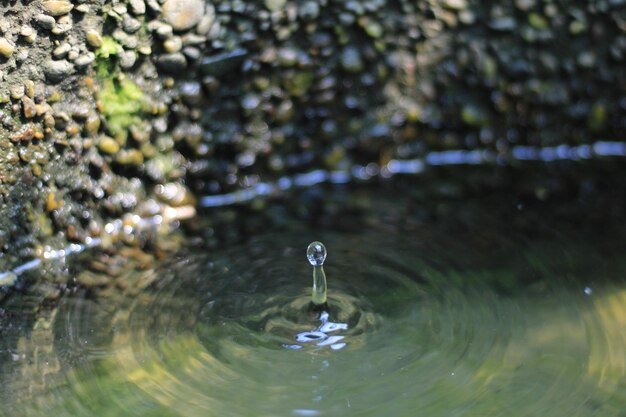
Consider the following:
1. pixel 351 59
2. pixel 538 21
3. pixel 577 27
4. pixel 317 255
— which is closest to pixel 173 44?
pixel 351 59

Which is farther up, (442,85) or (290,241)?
(442,85)

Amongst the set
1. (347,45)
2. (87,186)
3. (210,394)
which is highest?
(347,45)

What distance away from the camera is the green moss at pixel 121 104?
8.49ft

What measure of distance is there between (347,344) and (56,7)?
1037 millimetres

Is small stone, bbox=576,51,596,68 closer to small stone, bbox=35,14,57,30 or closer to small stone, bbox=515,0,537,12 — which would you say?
small stone, bbox=515,0,537,12

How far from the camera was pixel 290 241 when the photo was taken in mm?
2617

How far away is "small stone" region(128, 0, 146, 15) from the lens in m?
2.55

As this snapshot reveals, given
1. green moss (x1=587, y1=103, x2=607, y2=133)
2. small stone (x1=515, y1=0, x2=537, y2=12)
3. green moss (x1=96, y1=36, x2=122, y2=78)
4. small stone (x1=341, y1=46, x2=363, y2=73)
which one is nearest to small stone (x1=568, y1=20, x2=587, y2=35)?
small stone (x1=515, y1=0, x2=537, y2=12)

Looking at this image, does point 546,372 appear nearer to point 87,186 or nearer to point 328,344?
point 328,344

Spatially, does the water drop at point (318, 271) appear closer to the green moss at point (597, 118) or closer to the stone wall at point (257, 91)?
the stone wall at point (257, 91)

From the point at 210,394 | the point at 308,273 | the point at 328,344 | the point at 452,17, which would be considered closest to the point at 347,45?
the point at 452,17

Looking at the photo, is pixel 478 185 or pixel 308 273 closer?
pixel 308 273

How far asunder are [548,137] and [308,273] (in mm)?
987

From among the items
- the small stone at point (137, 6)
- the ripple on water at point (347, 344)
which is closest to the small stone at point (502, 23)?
the ripple on water at point (347, 344)
